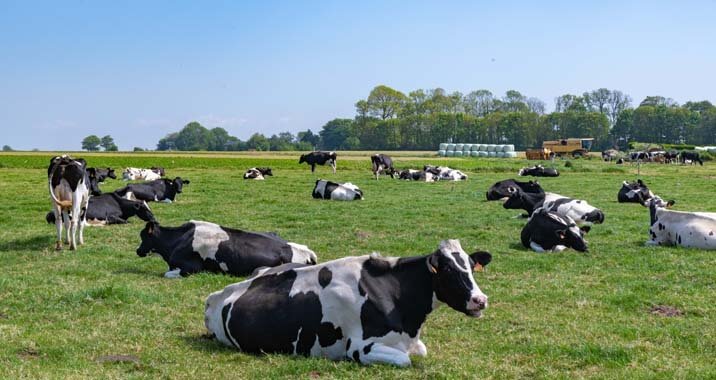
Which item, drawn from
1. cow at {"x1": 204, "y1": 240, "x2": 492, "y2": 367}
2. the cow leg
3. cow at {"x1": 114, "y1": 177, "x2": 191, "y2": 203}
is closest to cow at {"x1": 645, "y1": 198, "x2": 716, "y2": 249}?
cow at {"x1": 204, "y1": 240, "x2": 492, "y2": 367}

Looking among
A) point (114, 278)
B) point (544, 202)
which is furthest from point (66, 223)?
point (544, 202)

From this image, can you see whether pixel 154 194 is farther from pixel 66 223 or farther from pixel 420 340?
pixel 420 340

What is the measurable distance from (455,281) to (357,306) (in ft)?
3.50

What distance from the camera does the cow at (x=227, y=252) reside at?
12.3 m

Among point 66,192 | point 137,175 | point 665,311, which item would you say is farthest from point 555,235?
point 137,175

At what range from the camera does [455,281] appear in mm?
7574

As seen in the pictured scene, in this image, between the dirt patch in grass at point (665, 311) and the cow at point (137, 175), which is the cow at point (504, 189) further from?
the cow at point (137, 175)

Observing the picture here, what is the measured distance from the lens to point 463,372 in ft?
23.6

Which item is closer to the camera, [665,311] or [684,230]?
[665,311]

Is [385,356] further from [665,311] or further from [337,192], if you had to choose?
[337,192]

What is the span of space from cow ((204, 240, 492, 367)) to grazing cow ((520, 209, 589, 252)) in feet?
25.0

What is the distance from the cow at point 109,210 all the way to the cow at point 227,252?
7164 millimetres

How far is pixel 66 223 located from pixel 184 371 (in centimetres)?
1008

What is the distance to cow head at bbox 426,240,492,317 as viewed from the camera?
7.46m
